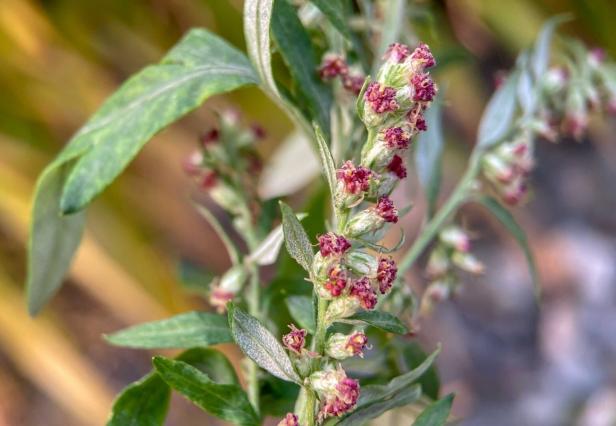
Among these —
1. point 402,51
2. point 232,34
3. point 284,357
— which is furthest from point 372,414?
point 232,34

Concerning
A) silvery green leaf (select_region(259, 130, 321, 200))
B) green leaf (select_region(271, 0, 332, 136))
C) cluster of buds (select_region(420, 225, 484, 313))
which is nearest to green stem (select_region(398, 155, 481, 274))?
cluster of buds (select_region(420, 225, 484, 313))

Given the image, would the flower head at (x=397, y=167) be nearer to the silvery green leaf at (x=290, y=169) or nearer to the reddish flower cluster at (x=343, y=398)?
the reddish flower cluster at (x=343, y=398)

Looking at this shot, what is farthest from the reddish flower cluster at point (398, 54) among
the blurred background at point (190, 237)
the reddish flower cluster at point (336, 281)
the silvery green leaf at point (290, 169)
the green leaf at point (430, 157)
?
the blurred background at point (190, 237)

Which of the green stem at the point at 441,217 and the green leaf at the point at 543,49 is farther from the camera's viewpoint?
the green leaf at the point at 543,49

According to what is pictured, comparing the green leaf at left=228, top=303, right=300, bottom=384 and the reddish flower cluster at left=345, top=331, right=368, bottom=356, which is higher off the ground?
the green leaf at left=228, top=303, right=300, bottom=384

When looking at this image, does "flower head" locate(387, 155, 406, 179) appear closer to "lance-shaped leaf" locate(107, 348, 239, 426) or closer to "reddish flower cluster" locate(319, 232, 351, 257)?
"reddish flower cluster" locate(319, 232, 351, 257)

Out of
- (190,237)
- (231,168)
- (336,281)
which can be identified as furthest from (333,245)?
(190,237)
